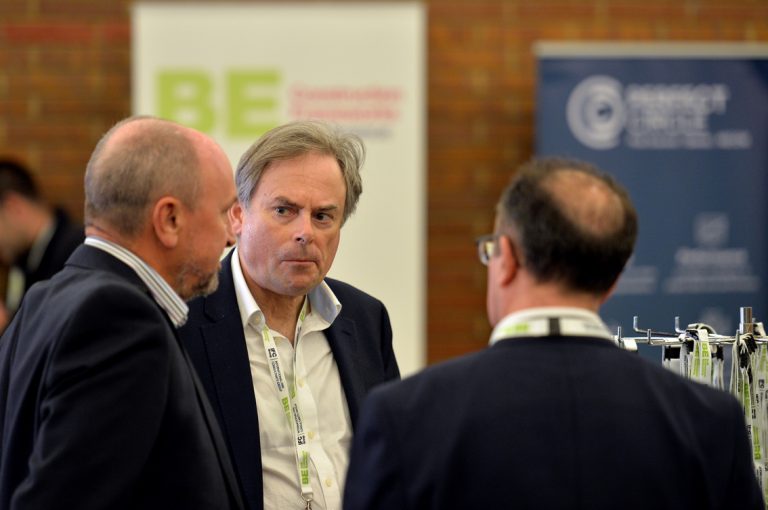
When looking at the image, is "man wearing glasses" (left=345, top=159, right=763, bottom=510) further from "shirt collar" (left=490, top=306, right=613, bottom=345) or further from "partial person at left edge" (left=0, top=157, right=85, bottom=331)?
"partial person at left edge" (left=0, top=157, right=85, bottom=331)

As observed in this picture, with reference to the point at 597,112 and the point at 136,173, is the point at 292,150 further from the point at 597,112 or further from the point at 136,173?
the point at 597,112

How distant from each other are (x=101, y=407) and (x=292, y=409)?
27.2 inches

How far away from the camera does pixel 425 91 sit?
5.41 m

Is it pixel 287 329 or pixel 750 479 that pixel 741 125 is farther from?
pixel 750 479

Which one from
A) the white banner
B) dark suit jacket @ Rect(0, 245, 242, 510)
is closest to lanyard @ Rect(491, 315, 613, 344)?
dark suit jacket @ Rect(0, 245, 242, 510)

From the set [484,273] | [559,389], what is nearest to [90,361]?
[559,389]

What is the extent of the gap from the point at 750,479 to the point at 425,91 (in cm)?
410

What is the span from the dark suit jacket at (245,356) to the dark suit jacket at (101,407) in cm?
37

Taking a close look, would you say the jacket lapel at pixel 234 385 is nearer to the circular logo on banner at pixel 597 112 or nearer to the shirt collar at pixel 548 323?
the shirt collar at pixel 548 323

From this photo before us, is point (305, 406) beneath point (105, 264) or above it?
beneath

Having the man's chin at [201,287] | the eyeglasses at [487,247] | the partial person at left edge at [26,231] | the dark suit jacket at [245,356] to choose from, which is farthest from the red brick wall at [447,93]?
the eyeglasses at [487,247]

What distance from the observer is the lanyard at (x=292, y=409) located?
6.96 ft

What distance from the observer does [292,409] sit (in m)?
2.18

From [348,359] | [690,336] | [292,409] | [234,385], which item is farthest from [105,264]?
[690,336]
